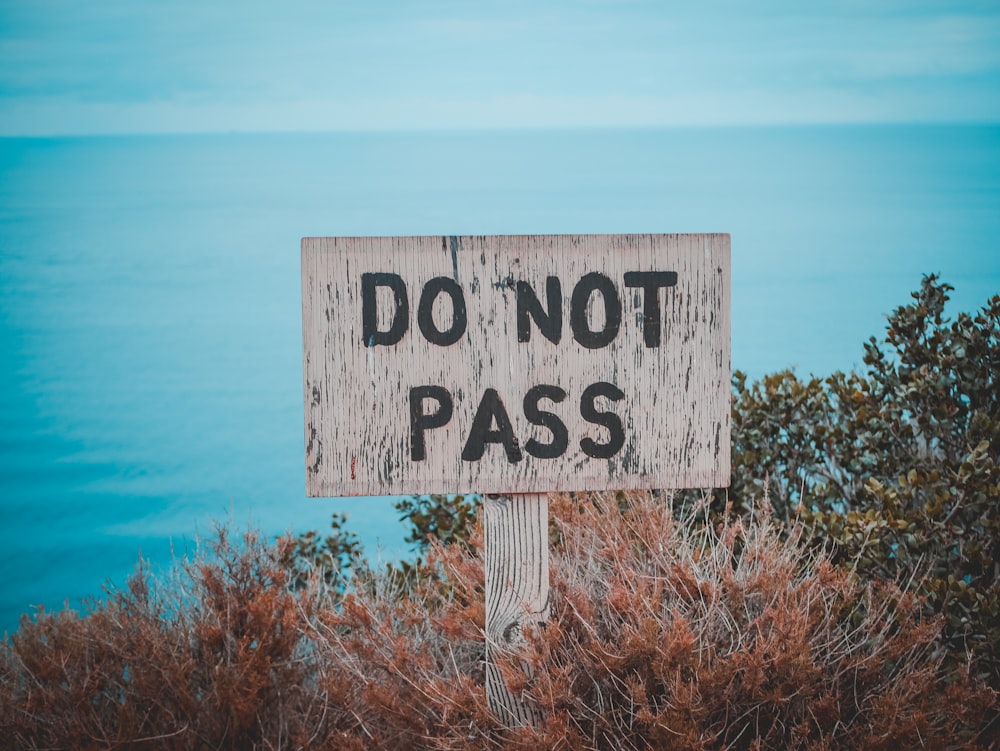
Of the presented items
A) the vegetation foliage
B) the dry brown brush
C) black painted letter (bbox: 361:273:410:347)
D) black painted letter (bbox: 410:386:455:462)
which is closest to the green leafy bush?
the vegetation foliage

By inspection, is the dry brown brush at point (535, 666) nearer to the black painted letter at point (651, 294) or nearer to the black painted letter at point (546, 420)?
the black painted letter at point (546, 420)

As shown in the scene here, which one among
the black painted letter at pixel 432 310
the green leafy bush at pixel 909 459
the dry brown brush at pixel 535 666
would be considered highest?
the black painted letter at pixel 432 310

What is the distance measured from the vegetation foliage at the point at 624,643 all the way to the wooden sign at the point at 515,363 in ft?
1.55

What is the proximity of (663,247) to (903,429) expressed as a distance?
1714 millimetres

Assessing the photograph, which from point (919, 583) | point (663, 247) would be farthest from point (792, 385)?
point (663, 247)

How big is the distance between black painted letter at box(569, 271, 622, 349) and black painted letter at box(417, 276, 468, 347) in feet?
0.91

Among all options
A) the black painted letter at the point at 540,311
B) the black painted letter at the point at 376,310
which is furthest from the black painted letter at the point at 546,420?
the black painted letter at the point at 376,310

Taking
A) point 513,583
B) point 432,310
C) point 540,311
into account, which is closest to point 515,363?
point 540,311

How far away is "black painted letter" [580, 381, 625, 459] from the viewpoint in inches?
102

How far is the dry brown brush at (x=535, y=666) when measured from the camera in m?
2.66

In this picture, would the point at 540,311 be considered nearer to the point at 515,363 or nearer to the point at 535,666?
the point at 515,363

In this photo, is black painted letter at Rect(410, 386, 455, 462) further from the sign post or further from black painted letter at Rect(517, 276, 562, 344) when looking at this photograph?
black painted letter at Rect(517, 276, 562, 344)

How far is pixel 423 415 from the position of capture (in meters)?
2.58

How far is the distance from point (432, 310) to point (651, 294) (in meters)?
0.55
